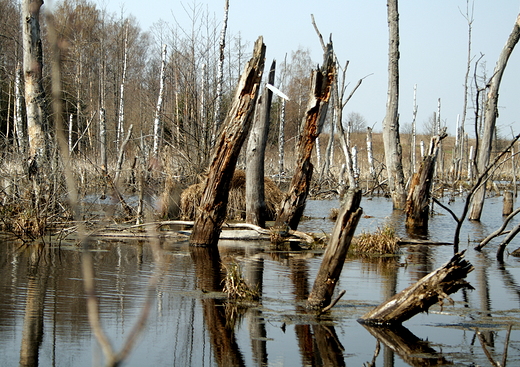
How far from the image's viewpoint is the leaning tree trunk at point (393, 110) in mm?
19391

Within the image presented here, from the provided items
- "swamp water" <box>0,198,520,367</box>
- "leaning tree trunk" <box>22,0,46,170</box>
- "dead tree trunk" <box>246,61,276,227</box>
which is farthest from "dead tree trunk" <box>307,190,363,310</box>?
"leaning tree trunk" <box>22,0,46,170</box>

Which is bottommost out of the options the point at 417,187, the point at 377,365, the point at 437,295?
the point at 377,365

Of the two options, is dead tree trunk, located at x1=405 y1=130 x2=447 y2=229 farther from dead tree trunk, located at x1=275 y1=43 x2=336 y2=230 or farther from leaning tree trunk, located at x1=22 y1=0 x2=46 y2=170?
leaning tree trunk, located at x1=22 y1=0 x2=46 y2=170

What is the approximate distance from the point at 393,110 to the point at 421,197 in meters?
4.63

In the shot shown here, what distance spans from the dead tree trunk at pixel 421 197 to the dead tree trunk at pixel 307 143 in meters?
4.39

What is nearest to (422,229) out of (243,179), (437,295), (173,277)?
(243,179)

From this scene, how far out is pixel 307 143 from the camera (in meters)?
12.2

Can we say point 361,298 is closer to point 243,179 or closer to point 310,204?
point 243,179

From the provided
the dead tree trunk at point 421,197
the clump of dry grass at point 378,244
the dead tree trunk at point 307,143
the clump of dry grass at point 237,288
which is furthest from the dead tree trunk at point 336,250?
the dead tree trunk at point 421,197

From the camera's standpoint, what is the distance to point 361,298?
7246 mm

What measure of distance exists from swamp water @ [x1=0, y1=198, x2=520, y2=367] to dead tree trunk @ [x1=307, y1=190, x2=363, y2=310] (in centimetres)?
22

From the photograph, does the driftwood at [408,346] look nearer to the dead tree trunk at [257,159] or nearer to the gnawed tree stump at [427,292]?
the gnawed tree stump at [427,292]

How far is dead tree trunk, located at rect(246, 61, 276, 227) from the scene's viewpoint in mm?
12633

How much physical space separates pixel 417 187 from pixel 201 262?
8.28 meters
